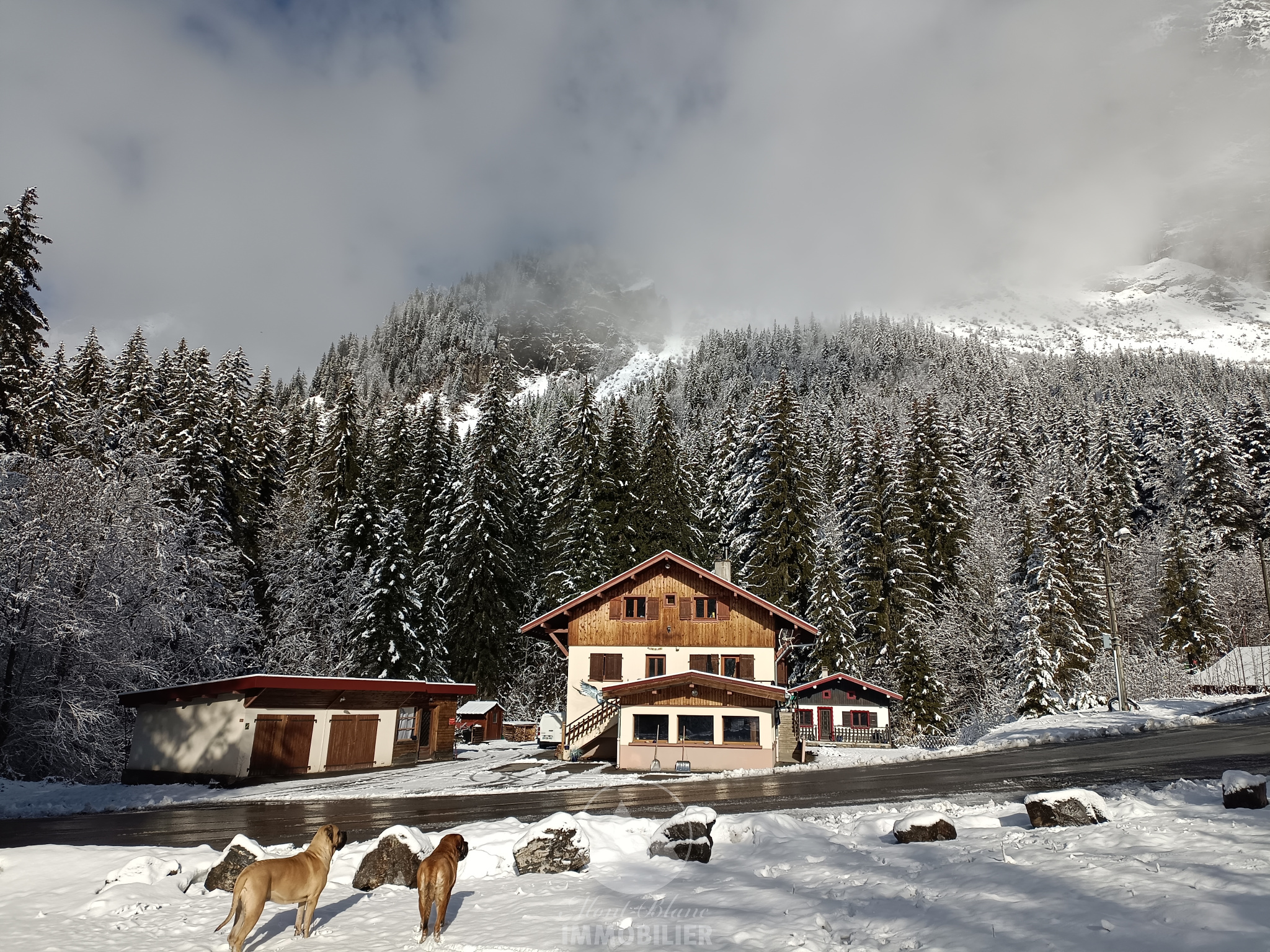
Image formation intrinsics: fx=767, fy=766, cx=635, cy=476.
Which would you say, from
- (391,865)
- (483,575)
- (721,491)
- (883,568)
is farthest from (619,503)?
(391,865)

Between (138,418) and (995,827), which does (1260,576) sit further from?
(138,418)

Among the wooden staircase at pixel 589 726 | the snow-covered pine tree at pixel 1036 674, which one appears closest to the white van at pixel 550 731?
the wooden staircase at pixel 589 726

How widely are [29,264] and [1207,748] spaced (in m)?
45.5

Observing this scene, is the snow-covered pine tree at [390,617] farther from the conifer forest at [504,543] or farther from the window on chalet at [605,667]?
the window on chalet at [605,667]

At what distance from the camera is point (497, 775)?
99.8ft

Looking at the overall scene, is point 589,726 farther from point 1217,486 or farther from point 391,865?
point 1217,486

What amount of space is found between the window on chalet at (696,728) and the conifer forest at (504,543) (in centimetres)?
1608

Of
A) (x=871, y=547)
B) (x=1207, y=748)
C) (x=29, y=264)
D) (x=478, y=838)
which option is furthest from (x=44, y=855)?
(x=871, y=547)

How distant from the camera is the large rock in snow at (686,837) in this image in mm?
11445

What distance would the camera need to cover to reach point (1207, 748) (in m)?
25.5

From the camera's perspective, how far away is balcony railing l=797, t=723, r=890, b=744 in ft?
155

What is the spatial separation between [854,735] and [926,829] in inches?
1518

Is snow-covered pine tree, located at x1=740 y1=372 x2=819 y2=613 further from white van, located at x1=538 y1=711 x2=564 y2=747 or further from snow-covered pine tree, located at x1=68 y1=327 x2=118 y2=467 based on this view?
snow-covered pine tree, located at x1=68 y1=327 x2=118 y2=467

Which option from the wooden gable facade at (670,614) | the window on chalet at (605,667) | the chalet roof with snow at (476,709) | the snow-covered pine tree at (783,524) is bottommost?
the chalet roof with snow at (476,709)
